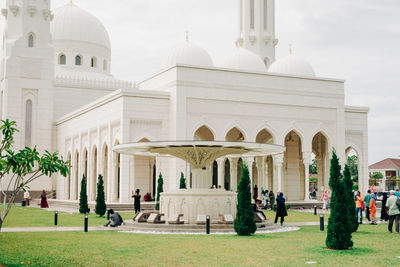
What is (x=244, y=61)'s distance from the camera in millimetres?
40156

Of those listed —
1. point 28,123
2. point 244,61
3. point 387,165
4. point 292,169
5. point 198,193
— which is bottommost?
point 198,193

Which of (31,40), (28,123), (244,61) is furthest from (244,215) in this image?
(31,40)

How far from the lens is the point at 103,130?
3653 centimetres

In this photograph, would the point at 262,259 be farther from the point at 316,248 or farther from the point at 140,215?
the point at 140,215

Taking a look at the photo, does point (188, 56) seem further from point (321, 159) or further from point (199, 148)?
point (199, 148)

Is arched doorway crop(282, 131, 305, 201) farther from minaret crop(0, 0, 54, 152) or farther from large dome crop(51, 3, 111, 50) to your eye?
large dome crop(51, 3, 111, 50)

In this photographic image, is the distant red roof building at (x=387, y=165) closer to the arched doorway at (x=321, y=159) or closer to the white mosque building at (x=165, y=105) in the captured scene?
the white mosque building at (x=165, y=105)

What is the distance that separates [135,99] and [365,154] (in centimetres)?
1793

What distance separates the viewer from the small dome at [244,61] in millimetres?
40031

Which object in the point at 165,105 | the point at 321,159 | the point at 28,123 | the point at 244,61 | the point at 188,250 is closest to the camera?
the point at 188,250

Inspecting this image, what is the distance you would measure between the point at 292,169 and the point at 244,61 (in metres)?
8.94

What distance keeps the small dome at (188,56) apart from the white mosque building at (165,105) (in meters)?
0.08

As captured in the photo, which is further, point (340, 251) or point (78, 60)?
point (78, 60)

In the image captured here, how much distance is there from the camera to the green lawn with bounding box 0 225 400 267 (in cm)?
1060
